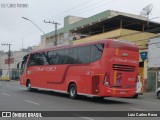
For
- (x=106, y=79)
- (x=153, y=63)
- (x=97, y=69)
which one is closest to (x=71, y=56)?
(x=97, y=69)

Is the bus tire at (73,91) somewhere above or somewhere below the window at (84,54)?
below

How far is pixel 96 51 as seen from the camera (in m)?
19.6

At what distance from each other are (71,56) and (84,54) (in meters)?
1.60

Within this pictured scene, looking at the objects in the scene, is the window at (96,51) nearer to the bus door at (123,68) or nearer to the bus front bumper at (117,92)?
the bus door at (123,68)

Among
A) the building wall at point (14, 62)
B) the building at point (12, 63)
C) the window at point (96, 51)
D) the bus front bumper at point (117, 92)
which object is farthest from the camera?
the building wall at point (14, 62)

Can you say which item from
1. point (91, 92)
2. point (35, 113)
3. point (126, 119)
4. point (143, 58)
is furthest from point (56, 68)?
point (143, 58)

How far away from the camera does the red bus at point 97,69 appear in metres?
19.0

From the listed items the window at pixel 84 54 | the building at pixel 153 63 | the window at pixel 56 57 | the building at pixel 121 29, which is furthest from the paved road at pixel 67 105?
the building at pixel 153 63

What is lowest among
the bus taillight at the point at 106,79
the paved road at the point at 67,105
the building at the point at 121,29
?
the paved road at the point at 67,105

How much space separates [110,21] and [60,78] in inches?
885

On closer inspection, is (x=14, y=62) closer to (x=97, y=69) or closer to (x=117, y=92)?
(x=97, y=69)

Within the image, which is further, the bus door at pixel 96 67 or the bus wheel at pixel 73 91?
the bus wheel at pixel 73 91

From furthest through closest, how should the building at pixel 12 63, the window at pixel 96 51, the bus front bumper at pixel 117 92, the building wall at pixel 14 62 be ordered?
1. the building wall at pixel 14 62
2. the building at pixel 12 63
3. the window at pixel 96 51
4. the bus front bumper at pixel 117 92

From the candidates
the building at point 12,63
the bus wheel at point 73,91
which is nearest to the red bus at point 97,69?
the bus wheel at point 73,91
